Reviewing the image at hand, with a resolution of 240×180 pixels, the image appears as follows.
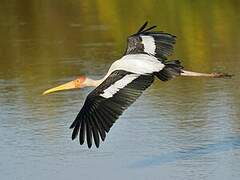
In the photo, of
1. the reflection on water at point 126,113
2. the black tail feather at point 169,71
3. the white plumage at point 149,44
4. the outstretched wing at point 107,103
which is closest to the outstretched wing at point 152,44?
the white plumage at point 149,44

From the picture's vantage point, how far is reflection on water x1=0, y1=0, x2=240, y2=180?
1032cm

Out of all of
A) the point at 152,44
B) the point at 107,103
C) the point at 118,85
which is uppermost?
the point at 152,44

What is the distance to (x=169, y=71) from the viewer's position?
27.2ft

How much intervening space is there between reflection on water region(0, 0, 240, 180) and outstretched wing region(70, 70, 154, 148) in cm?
190

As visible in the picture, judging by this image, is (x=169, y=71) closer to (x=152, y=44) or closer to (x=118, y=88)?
(x=118, y=88)

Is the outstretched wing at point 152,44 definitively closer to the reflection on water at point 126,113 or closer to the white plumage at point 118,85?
the white plumage at point 118,85

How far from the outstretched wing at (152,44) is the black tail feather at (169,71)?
60cm

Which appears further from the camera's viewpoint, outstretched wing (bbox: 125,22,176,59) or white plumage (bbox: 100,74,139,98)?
outstretched wing (bbox: 125,22,176,59)

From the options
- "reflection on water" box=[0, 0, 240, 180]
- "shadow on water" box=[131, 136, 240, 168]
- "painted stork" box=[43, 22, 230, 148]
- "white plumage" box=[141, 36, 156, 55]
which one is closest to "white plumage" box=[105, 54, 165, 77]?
"painted stork" box=[43, 22, 230, 148]

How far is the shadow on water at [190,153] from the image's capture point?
34.0 feet

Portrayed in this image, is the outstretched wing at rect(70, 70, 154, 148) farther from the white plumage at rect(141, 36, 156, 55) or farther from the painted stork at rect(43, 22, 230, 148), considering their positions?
the white plumage at rect(141, 36, 156, 55)

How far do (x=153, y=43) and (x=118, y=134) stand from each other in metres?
2.58

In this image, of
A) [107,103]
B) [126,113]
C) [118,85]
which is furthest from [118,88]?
[126,113]

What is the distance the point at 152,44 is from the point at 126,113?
362 cm
